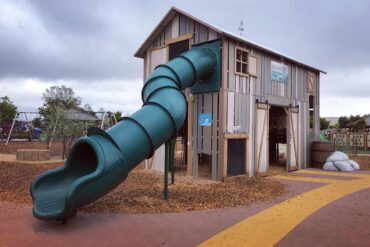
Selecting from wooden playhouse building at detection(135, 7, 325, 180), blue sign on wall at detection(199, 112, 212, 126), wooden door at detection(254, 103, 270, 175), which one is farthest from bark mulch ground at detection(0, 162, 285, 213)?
blue sign on wall at detection(199, 112, 212, 126)

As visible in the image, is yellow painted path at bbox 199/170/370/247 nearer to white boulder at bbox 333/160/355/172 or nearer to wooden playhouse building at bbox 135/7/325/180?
wooden playhouse building at bbox 135/7/325/180

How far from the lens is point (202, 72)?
11961 mm

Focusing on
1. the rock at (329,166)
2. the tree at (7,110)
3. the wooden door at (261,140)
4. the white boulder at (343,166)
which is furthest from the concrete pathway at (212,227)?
the tree at (7,110)

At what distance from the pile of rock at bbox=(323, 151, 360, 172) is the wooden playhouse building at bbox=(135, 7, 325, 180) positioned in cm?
117

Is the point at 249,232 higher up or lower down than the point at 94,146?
lower down

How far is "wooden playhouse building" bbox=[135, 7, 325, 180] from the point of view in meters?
12.3

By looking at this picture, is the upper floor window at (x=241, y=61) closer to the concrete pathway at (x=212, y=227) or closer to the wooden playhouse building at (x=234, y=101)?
the wooden playhouse building at (x=234, y=101)

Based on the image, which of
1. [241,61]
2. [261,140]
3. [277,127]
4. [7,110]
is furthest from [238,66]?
[7,110]

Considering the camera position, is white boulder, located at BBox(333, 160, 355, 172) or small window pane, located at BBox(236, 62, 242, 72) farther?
white boulder, located at BBox(333, 160, 355, 172)

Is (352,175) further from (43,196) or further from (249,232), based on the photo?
(43,196)

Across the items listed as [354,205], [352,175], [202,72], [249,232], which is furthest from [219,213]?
[352,175]

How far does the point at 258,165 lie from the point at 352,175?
420 centimetres

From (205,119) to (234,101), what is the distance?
4.02 ft

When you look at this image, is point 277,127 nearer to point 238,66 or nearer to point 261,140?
point 261,140
